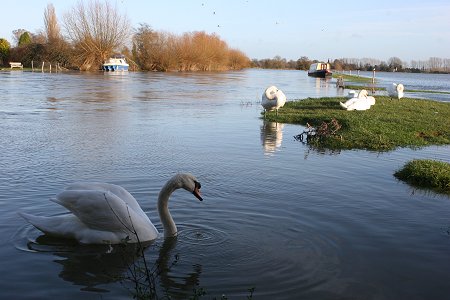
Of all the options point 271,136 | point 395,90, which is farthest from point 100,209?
point 395,90

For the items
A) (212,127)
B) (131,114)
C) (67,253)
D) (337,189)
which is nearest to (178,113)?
(131,114)

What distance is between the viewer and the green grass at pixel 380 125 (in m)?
15.2

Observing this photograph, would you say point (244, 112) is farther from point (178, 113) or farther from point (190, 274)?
point (190, 274)

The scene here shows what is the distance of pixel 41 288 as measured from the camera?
5559mm

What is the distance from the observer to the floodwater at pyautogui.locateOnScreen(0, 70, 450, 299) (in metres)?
5.81

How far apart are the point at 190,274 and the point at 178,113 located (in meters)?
17.6

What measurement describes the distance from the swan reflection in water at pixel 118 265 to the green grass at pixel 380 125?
9.18 metres

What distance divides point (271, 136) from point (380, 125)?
158 inches

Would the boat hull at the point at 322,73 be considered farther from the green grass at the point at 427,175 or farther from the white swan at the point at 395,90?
the green grass at the point at 427,175

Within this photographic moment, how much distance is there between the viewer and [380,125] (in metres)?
17.8

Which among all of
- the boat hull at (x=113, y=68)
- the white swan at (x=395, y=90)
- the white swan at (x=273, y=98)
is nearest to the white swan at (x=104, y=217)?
the white swan at (x=273, y=98)

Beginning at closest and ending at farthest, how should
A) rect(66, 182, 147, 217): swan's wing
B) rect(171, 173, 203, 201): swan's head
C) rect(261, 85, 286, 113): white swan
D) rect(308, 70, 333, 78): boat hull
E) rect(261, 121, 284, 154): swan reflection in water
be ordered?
rect(66, 182, 147, 217): swan's wing < rect(171, 173, 203, 201): swan's head < rect(261, 121, 284, 154): swan reflection in water < rect(261, 85, 286, 113): white swan < rect(308, 70, 333, 78): boat hull

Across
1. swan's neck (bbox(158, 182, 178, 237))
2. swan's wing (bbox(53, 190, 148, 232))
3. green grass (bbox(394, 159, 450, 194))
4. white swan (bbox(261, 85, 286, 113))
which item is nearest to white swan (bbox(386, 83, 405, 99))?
white swan (bbox(261, 85, 286, 113))

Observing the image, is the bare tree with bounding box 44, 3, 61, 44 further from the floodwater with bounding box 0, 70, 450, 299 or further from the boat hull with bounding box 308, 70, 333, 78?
the floodwater with bounding box 0, 70, 450, 299
